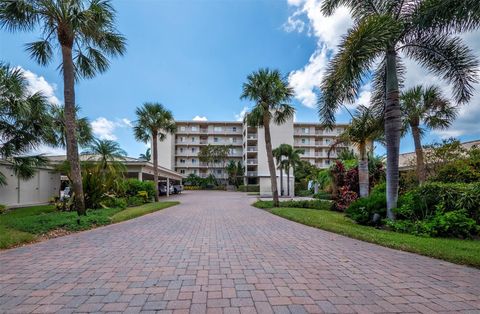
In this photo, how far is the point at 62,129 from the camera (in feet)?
50.9

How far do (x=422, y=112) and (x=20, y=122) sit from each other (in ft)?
66.1

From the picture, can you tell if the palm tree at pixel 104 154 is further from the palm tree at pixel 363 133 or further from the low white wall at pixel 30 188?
the palm tree at pixel 363 133

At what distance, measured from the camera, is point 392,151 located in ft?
29.0

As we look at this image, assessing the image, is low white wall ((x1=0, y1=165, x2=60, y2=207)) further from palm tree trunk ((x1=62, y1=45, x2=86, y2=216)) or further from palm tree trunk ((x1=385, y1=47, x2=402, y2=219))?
palm tree trunk ((x1=385, y1=47, x2=402, y2=219))

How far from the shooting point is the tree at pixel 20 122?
1104cm

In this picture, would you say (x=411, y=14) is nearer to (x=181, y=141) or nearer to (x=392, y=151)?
(x=392, y=151)

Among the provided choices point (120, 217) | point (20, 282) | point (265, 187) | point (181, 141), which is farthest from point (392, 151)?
point (181, 141)

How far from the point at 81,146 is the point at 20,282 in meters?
15.0

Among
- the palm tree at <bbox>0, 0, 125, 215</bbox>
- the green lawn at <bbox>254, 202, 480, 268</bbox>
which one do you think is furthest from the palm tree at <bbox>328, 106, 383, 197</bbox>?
the palm tree at <bbox>0, 0, 125, 215</bbox>

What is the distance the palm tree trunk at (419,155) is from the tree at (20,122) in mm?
18685

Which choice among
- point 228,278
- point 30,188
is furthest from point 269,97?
point 30,188

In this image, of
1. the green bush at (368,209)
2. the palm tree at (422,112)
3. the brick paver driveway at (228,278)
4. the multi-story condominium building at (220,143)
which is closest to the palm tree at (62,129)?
the brick paver driveway at (228,278)

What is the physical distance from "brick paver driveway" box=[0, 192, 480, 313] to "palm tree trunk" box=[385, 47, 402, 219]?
9.90 feet

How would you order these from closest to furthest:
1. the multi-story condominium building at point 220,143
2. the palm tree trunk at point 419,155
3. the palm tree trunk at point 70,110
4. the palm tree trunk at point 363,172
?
the palm tree trunk at point 70,110, the palm tree trunk at point 419,155, the palm tree trunk at point 363,172, the multi-story condominium building at point 220,143
